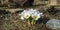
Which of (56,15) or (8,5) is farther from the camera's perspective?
(8,5)

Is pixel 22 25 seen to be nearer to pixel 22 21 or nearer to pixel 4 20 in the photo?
pixel 22 21

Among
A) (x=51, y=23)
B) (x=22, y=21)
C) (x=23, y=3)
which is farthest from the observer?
(x=23, y=3)

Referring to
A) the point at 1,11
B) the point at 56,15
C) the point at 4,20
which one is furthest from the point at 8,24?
the point at 56,15

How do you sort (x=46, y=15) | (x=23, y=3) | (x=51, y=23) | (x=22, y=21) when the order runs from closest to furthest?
(x=51, y=23)
(x=22, y=21)
(x=46, y=15)
(x=23, y=3)

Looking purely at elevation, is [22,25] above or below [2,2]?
below

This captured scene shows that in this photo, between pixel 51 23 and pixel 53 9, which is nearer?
pixel 51 23

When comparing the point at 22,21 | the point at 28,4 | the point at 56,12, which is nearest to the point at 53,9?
the point at 56,12

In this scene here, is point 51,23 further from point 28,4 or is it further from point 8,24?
point 28,4

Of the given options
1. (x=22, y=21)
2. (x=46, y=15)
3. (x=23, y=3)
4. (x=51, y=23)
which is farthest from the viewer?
(x=23, y=3)
